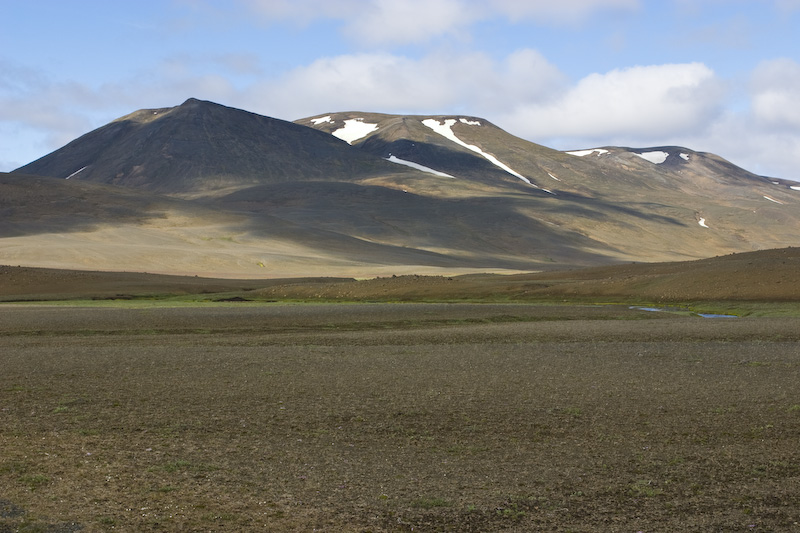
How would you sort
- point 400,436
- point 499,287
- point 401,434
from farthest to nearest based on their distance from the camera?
point 499,287, point 401,434, point 400,436

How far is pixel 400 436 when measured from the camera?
41.2 ft

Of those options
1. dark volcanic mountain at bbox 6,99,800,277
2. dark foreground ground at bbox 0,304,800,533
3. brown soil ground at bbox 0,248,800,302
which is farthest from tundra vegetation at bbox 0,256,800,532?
dark volcanic mountain at bbox 6,99,800,277

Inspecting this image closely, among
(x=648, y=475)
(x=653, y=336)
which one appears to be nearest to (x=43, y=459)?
(x=648, y=475)

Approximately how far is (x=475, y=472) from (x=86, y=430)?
18.9 feet

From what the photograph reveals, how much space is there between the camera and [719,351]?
22844mm

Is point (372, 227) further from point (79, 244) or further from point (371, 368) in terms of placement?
point (371, 368)

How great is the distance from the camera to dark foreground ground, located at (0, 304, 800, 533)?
9.08 meters

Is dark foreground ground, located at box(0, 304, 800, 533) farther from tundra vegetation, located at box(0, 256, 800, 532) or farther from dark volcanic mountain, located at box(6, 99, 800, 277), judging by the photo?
dark volcanic mountain, located at box(6, 99, 800, 277)

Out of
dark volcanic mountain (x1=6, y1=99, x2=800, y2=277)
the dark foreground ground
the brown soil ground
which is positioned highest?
dark volcanic mountain (x1=6, y1=99, x2=800, y2=277)

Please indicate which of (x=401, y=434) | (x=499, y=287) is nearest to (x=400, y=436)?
(x=401, y=434)

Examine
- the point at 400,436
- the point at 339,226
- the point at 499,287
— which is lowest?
the point at 400,436

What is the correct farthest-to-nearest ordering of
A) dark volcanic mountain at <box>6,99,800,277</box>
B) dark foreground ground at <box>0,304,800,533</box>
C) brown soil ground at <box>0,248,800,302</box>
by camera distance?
dark volcanic mountain at <box>6,99,800,277</box> < brown soil ground at <box>0,248,800,302</box> < dark foreground ground at <box>0,304,800,533</box>

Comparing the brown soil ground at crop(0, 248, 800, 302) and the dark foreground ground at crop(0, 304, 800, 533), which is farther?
the brown soil ground at crop(0, 248, 800, 302)

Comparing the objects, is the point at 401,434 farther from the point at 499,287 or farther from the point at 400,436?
the point at 499,287
